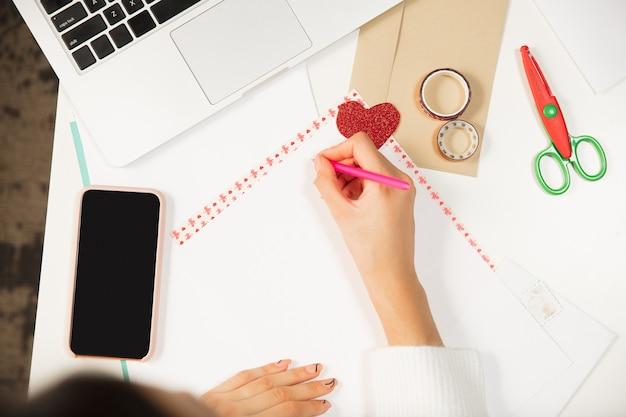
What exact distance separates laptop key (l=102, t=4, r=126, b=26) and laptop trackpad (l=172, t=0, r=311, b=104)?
0.26ft

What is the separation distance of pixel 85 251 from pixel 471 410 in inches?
21.7

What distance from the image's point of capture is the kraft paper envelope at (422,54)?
29.4 inches

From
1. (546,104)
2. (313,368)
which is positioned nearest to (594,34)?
(546,104)

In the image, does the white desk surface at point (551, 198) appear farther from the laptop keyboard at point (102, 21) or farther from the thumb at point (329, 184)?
the laptop keyboard at point (102, 21)

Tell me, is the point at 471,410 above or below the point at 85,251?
below

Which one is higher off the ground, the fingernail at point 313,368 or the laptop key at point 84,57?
the laptop key at point 84,57

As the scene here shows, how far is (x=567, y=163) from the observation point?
0.76 meters

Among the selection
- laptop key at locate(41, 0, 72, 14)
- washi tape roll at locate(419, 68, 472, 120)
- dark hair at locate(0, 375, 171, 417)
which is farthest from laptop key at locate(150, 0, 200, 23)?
dark hair at locate(0, 375, 171, 417)

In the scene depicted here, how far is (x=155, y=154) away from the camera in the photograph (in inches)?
28.6

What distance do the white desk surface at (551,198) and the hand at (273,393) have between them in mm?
315

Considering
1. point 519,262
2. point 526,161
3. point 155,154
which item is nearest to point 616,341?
point 519,262

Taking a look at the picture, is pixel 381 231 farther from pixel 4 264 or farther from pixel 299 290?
pixel 4 264

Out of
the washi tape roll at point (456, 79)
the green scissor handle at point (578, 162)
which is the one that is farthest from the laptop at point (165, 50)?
the green scissor handle at point (578, 162)

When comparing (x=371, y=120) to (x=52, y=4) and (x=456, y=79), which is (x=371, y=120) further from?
(x=52, y=4)
